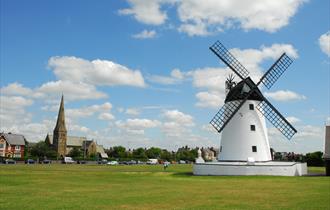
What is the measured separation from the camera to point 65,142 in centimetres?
14600

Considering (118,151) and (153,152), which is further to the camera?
(153,152)

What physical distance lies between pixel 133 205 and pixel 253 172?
2424 cm

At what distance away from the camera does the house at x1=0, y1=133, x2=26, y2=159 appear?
394 ft

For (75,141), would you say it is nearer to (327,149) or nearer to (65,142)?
(65,142)

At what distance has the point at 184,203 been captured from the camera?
17.9 metres

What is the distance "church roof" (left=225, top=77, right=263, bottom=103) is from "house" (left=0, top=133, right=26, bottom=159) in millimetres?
94315

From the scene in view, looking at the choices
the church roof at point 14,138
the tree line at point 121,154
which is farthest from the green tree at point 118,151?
the church roof at point 14,138

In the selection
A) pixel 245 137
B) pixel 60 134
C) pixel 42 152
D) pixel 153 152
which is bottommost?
pixel 42 152

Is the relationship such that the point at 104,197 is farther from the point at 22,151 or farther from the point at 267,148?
the point at 22,151

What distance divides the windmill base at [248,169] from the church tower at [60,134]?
10934cm

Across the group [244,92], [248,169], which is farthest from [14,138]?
[248,169]

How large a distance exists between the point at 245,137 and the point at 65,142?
375 ft

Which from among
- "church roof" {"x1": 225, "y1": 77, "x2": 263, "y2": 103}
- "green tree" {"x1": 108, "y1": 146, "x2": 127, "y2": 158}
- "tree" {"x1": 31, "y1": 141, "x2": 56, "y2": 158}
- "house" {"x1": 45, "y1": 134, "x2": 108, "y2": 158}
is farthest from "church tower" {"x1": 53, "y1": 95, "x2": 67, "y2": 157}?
"church roof" {"x1": 225, "y1": 77, "x2": 263, "y2": 103}

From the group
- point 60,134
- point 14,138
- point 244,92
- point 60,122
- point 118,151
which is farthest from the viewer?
point 118,151
